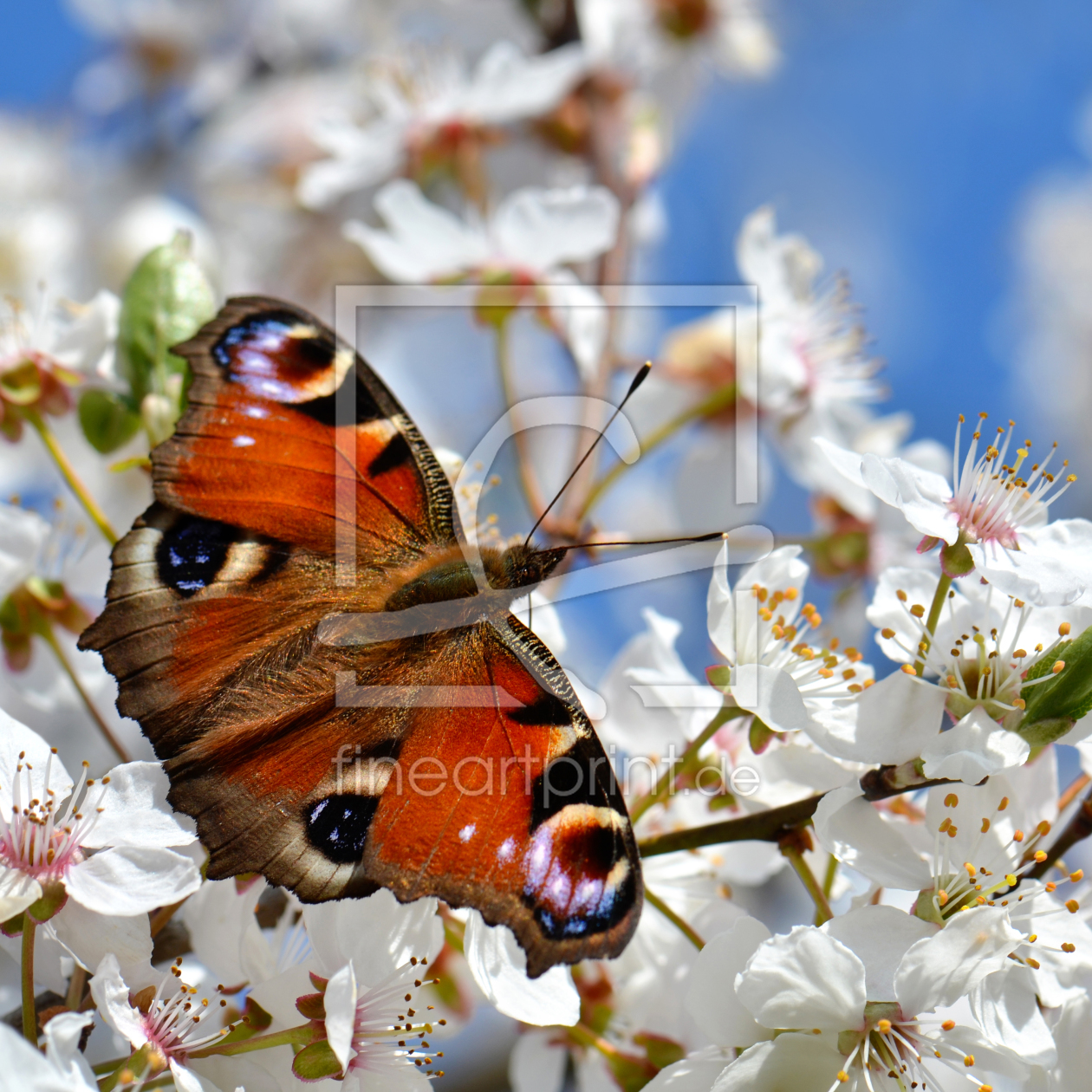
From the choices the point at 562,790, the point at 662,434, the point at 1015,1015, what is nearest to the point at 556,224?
the point at 662,434

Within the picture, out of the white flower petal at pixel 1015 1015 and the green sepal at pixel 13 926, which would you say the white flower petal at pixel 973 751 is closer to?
the white flower petal at pixel 1015 1015

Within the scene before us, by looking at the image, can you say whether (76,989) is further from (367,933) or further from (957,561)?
(957,561)

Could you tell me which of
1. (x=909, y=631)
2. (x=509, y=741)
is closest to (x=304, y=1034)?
(x=509, y=741)

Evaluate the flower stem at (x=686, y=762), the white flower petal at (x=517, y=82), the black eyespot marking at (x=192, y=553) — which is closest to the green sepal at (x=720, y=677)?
the flower stem at (x=686, y=762)

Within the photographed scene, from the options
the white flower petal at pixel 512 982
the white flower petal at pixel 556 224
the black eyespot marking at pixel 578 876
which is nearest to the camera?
the black eyespot marking at pixel 578 876

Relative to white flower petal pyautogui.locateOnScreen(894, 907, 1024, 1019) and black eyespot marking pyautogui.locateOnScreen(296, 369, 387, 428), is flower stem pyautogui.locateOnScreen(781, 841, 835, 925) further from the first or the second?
black eyespot marking pyautogui.locateOnScreen(296, 369, 387, 428)

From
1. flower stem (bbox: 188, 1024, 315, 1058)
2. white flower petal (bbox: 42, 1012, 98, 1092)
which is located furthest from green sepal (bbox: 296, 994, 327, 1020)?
white flower petal (bbox: 42, 1012, 98, 1092)
